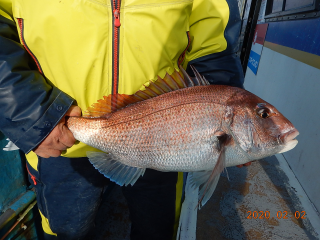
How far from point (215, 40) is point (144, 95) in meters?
0.67

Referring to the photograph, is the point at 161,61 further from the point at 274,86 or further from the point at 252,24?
the point at 252,24

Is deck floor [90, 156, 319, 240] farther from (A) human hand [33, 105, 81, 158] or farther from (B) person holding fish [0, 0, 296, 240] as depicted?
(A) human hand [33, 105, 81, 158]

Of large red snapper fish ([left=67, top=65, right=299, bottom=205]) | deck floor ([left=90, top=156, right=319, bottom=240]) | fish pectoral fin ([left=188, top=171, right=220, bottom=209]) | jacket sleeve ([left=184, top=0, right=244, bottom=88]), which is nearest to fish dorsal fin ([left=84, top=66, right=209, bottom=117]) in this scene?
large red snapper fish ([left=67, top=65, right=299, bottom=205])

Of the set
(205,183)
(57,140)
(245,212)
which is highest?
(57,140)

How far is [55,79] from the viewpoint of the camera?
1158 millimetres

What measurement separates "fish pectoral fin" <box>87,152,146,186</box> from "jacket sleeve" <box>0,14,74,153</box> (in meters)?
0.31

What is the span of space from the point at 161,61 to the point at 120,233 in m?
1.67

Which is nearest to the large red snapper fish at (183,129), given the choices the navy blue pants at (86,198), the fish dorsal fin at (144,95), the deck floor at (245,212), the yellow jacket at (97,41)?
the fish dorsal fin at (144,95)

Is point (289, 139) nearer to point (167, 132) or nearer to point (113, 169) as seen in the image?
point (167, 132)

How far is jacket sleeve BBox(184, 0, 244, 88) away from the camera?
136 cm

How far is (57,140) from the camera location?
3.61 feet

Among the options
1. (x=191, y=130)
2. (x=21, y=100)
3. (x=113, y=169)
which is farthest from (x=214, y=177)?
(x=21, y=100)

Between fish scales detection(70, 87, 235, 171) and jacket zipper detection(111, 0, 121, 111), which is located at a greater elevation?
jacket zipper detection(111, 0, 121, 111)

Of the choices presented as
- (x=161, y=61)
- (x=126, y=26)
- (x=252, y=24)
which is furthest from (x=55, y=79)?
(x=252, y=24)
